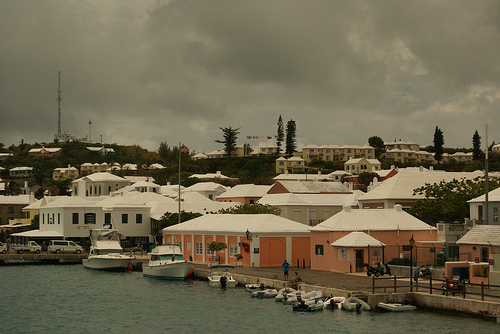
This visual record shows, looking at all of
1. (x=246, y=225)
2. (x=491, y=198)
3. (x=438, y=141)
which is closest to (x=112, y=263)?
(x=246, y=225)

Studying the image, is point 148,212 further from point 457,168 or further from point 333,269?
point 457,168

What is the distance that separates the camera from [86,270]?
207 feet

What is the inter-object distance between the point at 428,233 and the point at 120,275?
82.7 ft

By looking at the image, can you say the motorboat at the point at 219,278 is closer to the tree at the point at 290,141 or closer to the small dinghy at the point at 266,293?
the small dinghy at the point at 266,293

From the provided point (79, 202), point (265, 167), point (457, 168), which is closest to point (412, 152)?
point (457, 168)

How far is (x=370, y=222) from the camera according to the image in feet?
170

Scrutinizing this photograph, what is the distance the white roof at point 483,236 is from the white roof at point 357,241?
21.2 feet

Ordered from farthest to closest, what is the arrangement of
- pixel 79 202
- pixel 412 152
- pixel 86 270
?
pixel 412 152 < pixel 79 202 < pixel 86 270

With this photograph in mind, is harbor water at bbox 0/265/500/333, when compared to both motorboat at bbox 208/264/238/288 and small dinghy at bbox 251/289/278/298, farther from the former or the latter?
small dinghy at bbox 251/289/278/298

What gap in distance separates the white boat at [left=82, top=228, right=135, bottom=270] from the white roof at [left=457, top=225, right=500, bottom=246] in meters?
30.9

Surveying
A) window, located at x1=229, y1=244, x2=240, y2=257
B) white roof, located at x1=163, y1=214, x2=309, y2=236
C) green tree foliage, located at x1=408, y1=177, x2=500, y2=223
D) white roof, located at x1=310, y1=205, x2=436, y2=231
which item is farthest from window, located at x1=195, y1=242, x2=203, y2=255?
green tree foliage, located at x1=408, y1=177, x2=500, y2=223

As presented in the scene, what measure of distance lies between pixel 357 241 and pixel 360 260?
58.8 inches

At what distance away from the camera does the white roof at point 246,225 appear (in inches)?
2148

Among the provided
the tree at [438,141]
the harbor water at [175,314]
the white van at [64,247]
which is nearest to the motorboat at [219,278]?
the harbor water at [175,314]
